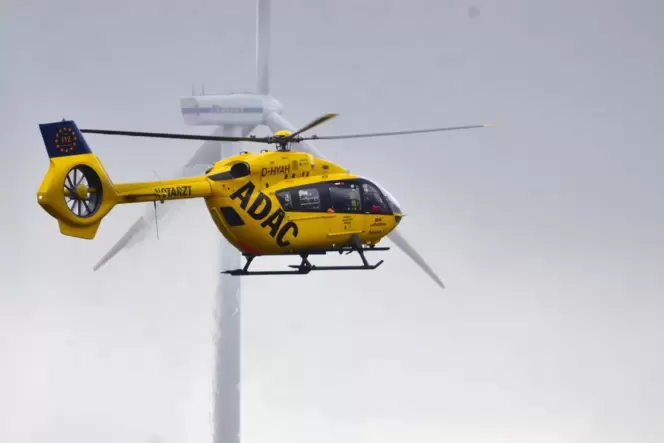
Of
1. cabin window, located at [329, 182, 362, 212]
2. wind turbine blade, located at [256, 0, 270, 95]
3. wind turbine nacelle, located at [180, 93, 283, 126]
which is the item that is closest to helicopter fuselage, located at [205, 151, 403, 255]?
cabin window, located at [329, 182, 362, 212]

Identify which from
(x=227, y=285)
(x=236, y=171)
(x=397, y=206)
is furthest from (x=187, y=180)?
(x=227, y=285)

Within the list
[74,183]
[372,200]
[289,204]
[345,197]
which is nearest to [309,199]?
[289,204]

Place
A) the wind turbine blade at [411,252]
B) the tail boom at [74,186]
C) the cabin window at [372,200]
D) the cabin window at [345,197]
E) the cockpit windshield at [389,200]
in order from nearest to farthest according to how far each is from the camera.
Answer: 1. the tail boom at [74,186]
2. the cabin window at [345,197]
3. the cabin window at [372,200]
4. the cockpit windshield at [389,200]
5. the wind turbine blade at [411,252]

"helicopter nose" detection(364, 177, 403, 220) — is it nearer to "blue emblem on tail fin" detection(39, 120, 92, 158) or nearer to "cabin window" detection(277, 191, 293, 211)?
"cabin window" detection(277, 191, 293, 211)

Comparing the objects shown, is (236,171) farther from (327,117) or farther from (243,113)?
(243,113)

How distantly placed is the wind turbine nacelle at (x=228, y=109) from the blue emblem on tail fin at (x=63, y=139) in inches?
922

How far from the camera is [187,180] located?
4703 centimetres

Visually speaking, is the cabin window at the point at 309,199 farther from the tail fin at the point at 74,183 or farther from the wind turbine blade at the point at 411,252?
the wind turbine blade at the point at 411,252

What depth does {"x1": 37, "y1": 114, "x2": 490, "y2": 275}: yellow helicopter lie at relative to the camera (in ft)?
144

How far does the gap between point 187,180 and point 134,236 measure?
23.6 m

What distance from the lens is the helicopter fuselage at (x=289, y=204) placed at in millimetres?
47781

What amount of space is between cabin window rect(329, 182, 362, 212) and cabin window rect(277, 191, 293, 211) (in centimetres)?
163

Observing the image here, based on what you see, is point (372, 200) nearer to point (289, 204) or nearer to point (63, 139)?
point (289, 204)

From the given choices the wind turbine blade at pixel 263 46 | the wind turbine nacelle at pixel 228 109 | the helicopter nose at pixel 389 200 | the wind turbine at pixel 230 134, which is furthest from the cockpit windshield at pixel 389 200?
the wind turbine blade at pixel 263 46
